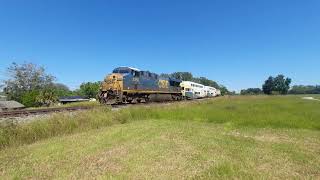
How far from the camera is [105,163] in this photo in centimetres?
943

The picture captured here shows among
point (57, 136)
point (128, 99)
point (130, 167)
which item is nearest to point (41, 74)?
point (128, 99)

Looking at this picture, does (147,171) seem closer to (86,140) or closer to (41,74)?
(86,140)

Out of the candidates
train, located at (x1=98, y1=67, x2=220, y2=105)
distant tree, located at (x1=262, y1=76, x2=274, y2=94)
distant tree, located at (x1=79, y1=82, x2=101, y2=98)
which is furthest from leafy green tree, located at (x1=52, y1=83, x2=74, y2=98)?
distant tree, located at (x1=262, y1=76, x2=274, y2=94)

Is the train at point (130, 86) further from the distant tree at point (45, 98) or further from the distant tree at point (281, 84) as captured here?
the distant tree at point (281, 84)

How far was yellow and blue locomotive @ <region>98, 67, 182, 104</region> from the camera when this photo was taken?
33.0 m

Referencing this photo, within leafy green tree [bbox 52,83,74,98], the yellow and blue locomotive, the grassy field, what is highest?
leafy green tree [bbox 52,83,74,98]

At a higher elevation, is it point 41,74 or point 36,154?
point 41,74

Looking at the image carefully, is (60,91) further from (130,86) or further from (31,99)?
(130,86)

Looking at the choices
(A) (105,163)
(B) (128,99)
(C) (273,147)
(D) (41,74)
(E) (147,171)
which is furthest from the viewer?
(D) (41,74)

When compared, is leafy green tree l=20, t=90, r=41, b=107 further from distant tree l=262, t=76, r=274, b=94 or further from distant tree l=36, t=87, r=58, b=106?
distant tree l=262, t=76, r=274, b=94

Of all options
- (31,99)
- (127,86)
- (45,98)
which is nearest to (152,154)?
(127,86)

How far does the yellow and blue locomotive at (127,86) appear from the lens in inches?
1298

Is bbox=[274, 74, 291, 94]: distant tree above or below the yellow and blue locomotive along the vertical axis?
above

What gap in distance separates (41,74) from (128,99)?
2917 inches
